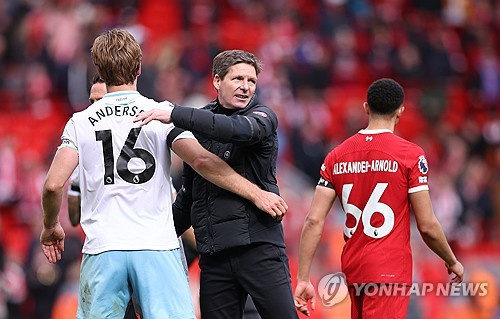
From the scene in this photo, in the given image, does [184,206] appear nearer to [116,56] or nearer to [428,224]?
[116,56]

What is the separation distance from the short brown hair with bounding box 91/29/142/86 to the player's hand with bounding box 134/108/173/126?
28cm

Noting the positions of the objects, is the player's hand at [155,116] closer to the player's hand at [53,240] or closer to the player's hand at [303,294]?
the player's hand at [53,240]

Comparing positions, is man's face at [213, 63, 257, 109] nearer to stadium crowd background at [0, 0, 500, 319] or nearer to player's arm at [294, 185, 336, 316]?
player's arm at [294, 185, 336, 316]

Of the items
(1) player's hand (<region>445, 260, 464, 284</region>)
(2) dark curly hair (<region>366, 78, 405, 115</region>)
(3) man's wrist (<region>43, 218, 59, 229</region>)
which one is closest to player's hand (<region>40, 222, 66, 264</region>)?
(3) man's wrist (<region>43, 218, 59, 229</region>)

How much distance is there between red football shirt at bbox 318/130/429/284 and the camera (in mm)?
6734

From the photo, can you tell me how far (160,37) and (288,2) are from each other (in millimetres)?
2678

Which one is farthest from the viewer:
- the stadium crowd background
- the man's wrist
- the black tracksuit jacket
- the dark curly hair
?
the stadium crowd background

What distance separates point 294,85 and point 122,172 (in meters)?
12.2

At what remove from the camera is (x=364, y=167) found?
6824mm

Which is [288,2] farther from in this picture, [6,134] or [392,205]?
[392,205]

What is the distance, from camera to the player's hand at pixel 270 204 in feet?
21.3

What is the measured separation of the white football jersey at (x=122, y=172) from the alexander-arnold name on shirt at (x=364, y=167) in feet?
4.03

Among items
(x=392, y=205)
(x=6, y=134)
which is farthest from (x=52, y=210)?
(x=6, y=134)

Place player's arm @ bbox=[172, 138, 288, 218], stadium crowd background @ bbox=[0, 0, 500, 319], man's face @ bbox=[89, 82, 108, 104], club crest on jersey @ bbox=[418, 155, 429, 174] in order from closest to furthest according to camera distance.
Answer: player's arm @ bbox=[172, 138, 288, 218] → club crest on jersey @ bbox=[418, 155, 429, 174] → man's face @ bbox=[89, 82, 108, 104] → stadium crowd background @ bbox=[0, 0, 500, 319]
